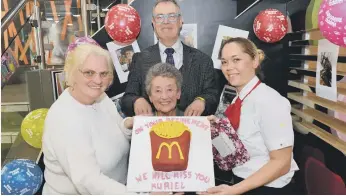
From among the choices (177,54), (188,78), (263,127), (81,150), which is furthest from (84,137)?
(177,54)

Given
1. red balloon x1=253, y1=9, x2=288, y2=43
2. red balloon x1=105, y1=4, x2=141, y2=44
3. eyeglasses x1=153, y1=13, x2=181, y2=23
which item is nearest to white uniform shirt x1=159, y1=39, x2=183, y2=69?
eyeglasses x1=153, y1=13, x2=181, y2=23

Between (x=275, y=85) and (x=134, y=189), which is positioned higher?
(x=275, y=85)

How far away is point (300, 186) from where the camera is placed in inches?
110

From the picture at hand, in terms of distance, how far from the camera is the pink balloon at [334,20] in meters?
1.76

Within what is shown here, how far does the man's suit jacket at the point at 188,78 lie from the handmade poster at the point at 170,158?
2.23ft

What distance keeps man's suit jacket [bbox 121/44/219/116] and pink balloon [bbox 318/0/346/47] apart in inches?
37.0

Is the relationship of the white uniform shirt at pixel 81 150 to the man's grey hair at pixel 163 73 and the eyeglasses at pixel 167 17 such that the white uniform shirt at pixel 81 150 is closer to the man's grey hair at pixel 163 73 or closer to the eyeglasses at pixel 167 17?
the man's grey hair at pixel 163 73

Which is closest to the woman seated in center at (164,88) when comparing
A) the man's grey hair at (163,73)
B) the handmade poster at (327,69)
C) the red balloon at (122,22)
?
the man's grey hair at (163,73)

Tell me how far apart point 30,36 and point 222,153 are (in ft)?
10.5

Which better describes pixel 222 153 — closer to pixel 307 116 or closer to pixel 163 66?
pixel 163 66

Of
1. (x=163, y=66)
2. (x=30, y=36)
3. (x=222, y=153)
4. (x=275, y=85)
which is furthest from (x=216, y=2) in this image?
(x=30, y=36)

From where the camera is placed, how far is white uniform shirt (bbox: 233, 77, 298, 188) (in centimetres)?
166

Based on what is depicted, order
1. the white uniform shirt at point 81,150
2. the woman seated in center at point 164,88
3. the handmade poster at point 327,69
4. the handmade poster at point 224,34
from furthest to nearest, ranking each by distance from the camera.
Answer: the handmade poster at point 224,34 < the handmade poster at point 327,69 < the woman seated in center at point 164,88 < the white uniform shirt at point 81,150

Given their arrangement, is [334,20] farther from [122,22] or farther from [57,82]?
[57,82]
